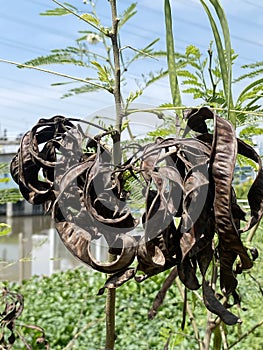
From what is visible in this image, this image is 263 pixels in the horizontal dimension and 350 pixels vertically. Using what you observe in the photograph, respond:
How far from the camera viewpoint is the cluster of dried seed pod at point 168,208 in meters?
0.47

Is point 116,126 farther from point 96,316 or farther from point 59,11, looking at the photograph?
point 96,316

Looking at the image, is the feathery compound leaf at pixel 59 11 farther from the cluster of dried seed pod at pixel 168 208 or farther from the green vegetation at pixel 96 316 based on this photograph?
the green vegetation at pixel 96 316

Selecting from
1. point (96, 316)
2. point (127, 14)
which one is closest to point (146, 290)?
point (96, 316)

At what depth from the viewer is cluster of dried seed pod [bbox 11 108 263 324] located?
47cm

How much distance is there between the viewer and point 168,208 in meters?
0.49

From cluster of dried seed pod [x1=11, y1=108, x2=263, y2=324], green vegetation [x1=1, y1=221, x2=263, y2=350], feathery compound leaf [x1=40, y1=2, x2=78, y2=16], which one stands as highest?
feathery compound leaf [x1=40, y1=2, x2=78, y2=16]

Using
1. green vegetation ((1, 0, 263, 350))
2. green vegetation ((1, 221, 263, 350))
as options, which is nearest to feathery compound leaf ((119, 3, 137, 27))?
green vegetation ((1, 0, 263, 350))

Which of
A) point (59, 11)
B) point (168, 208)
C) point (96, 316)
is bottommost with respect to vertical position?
point (96, 316)

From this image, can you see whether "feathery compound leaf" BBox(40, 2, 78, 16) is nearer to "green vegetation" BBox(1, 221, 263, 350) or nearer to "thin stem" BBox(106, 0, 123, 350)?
"thin stem" BBox(106, 0, 123, 350)

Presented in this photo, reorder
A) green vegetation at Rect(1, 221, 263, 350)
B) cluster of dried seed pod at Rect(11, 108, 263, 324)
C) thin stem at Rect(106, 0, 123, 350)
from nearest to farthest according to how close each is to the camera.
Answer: cluster of dried seed pod at Rect(11, 108, 263, 324) < thin stem at Rect(106, 0, 123, 350) < green vegetation at Rect(1, 221, 263, 350)

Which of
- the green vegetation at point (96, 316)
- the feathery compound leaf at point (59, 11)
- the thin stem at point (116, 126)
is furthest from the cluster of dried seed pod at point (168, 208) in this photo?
the green vegetation at point (96, 316)

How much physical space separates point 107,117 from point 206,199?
1.13 feet

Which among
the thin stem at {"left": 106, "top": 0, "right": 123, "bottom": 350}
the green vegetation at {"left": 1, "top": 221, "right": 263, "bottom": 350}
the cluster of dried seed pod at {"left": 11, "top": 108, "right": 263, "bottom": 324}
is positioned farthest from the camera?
the green vegetation at {"left": 1, "top": 221, "right": 263, "bottom": 350}

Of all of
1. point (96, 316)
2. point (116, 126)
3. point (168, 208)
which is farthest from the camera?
point (96, 316)
